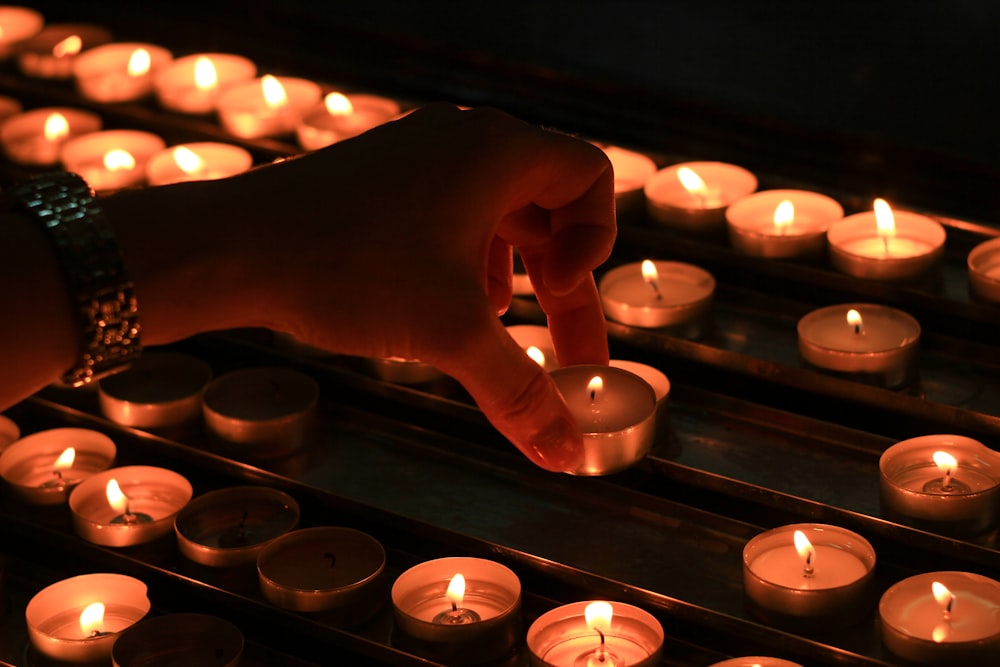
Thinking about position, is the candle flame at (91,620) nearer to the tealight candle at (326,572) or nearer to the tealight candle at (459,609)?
the tealight candle at (326,572)

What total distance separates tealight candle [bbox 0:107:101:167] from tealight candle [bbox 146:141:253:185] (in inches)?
7.1

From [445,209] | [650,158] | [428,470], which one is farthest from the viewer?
[650,158]

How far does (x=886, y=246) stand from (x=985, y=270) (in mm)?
120

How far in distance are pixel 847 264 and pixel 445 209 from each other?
66 cm

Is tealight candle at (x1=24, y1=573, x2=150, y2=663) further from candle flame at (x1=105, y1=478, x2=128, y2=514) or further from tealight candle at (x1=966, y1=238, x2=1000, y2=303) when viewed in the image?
tealight candle at (x1=966, y1=238, x2=1000, y2=303)

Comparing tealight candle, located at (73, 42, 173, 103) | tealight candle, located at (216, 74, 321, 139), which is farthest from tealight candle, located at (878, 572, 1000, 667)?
tealight candle, located at (73, 42, 173, 103)

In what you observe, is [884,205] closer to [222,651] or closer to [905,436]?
[905,436]

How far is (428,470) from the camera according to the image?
5.25 ft

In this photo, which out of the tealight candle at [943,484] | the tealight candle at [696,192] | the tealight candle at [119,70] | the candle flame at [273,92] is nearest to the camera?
the tealight candle at [943,484]

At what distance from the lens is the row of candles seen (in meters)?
1.31

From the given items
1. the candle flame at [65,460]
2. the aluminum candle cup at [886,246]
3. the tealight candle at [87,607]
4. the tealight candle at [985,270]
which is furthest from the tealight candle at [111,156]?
the tealight candle at [985,270]

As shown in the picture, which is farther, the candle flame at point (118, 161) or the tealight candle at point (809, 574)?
the candle flame at point (118, 161)

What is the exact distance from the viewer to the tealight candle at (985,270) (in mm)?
1621

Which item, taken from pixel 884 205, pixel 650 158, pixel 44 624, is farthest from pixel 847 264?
pixel 44 624
